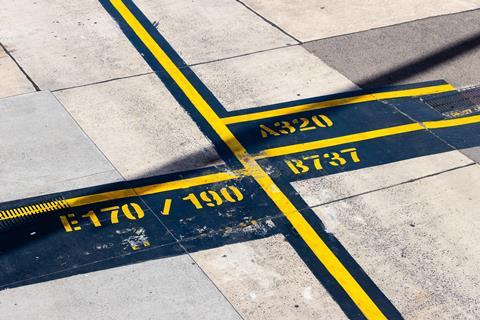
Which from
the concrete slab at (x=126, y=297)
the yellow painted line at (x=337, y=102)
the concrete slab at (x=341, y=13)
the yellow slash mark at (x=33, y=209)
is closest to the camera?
the concrete slab at (x=126, y=297)

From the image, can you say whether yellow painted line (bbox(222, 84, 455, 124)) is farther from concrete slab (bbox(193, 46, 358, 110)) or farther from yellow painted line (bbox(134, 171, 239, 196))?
yellow painted line (bbox(134, 171, 239, 196))

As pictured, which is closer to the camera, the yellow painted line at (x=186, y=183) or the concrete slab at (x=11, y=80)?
the yellow painted line at (x=186, y=183)

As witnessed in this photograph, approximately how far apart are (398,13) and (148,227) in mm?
5931

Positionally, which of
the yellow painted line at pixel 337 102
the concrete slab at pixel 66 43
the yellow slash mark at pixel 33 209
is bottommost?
Result: the yellow slash mark at pixel 33 209

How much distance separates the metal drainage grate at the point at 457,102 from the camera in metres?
9.48

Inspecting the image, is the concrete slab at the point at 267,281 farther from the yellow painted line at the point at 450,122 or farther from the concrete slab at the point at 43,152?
the yellow painted line at the point at 450,122

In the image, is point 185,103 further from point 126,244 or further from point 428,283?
point 428,283

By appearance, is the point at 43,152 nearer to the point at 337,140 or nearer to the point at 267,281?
the point at 267,281

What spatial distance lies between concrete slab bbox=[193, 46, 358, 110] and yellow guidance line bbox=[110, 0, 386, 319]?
276 mm

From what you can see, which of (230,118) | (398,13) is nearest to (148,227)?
(230,118)

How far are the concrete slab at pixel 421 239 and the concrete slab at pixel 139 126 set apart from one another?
5.23 ft

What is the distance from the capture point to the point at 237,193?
7.93 metres

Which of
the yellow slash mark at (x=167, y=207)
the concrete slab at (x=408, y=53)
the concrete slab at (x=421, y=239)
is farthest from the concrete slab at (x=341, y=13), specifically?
the yellow slash mark at (x=167, y=207)

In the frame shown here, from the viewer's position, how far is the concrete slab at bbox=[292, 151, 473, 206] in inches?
315
